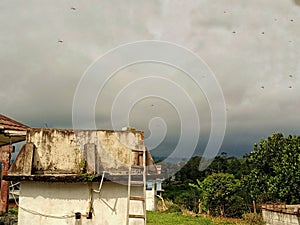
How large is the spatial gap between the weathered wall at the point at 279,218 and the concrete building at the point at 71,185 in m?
11.2

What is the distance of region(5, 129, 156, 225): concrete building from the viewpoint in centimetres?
890

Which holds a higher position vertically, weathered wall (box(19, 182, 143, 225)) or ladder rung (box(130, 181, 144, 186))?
ladder rung (box(130, 181, 144, 186))

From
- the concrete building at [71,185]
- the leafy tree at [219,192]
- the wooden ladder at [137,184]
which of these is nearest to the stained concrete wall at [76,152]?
the concrete building at [71,185]

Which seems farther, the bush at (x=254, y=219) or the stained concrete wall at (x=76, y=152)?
the bush at (x=254, y=219)

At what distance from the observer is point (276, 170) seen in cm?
2086

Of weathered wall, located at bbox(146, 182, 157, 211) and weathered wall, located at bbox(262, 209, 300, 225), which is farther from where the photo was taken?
weathered wall, located at bbox(146, 182, 157, 211)

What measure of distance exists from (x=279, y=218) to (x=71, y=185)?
1354 cm

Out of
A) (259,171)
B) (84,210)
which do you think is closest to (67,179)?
(84,210)

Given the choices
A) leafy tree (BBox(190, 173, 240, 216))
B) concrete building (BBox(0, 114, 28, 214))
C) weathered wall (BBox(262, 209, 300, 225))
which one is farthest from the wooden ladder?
leafy tree (BBox(190, 173, 240, 216))

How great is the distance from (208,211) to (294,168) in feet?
Answer: 38.8

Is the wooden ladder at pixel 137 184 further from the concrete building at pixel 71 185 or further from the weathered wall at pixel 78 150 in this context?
the weathered wall at pixel 78 150

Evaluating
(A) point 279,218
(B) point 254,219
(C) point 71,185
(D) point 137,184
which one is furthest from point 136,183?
(B) point 254,219

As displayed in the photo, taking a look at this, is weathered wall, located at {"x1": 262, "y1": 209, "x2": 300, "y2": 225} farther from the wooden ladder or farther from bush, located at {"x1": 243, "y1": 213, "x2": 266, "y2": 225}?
the wooden ladder

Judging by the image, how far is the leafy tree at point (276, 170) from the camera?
65.2ft
